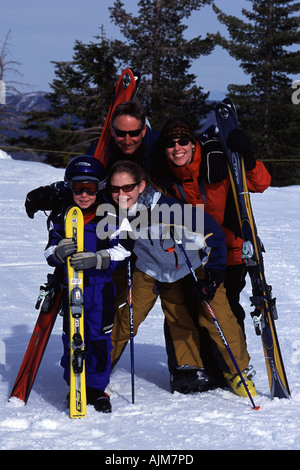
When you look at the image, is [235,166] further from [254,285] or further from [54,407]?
[54,407]

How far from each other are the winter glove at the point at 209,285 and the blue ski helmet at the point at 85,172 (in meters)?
0.75

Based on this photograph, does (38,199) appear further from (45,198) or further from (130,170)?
(130,170)

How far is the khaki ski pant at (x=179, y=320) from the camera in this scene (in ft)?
11.1

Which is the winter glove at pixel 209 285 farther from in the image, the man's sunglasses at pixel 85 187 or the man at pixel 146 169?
the man's sunglasses at pixel 85 187

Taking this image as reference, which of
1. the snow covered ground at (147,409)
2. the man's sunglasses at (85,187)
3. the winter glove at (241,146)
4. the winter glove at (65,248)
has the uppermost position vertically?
the winter glove at (241,146)

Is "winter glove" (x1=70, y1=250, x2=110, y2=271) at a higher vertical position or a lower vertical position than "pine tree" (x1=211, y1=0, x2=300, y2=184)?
lower

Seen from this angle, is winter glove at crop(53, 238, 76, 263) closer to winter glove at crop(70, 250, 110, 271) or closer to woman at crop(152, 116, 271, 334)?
winter glove at crop(70, 250, 110, 271)

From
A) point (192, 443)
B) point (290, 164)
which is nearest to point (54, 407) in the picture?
point (192, 443)

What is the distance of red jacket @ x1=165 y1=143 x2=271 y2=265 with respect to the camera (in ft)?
11.1

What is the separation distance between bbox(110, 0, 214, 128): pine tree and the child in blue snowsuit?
74.8ft

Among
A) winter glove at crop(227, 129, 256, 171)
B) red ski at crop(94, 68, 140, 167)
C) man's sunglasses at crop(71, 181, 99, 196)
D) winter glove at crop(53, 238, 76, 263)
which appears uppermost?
red ski at crop(94, 68, 140, 167)

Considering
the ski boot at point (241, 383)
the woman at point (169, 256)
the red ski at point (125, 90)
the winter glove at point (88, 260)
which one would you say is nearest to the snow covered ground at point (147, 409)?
the ski boot at point (241, 383)
